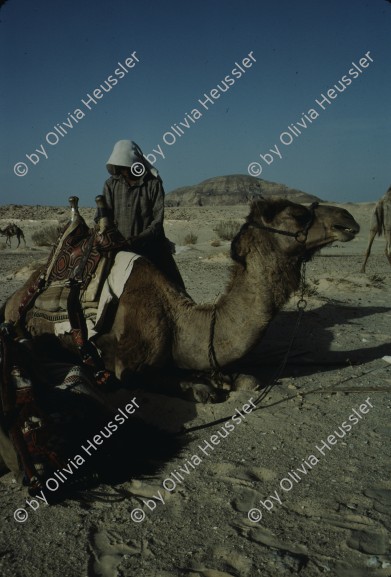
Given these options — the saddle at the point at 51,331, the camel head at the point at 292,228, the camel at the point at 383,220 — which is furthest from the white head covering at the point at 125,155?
the camel at the point at 383,220

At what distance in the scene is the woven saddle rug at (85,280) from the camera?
5164mm

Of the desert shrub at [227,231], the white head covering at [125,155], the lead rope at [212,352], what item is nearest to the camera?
the lead rope at [212,352]

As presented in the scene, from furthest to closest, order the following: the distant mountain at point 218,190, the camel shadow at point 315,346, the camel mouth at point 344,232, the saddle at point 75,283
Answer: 1. the distant mountain at point 218,190
2. the camel shadow at point 315,346
3. the saddle at point 75,283
4. the camel mouth at point 344,232

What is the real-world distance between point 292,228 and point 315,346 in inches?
106

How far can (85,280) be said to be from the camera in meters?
5.32

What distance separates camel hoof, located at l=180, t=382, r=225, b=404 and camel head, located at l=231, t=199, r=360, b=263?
1103mm

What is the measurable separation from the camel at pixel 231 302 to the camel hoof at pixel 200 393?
0.49 feet

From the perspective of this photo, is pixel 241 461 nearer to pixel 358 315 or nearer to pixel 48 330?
pixel 48 330

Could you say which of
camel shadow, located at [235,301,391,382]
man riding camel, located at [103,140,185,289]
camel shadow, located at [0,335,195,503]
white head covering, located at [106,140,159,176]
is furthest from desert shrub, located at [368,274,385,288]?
camel shadow, located at [0,335,195,503]

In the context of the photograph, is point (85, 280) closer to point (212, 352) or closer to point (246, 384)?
point (212, 352)

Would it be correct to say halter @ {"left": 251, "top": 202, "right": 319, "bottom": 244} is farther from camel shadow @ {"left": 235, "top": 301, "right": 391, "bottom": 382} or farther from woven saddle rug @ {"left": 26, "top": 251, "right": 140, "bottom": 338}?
camel shadow @ {"left": 235, "top": 301, "right": 391, "bottom": 382}

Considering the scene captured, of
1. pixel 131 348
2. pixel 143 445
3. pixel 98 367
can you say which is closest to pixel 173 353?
pixel 131 348

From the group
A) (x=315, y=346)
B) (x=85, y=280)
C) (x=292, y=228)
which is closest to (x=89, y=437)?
(x=85, y=280)

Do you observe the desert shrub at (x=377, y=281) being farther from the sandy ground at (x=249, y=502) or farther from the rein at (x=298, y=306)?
the rein at (x=298, y=306)
